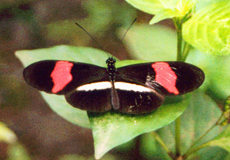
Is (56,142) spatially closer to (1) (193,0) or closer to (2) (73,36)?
(2) (73,36)

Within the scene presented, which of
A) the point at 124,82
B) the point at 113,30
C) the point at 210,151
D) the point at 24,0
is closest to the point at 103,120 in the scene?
the point at 124,82

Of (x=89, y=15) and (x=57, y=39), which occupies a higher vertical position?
(x=89, y=15)

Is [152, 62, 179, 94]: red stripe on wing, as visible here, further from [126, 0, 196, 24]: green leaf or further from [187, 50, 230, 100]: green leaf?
[187, 50, 230, 100]: green leaf

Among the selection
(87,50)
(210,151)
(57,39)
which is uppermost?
(87,50)

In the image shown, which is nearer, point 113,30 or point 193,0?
point 193,0

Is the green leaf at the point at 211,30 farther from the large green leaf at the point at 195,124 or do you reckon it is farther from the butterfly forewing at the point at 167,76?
the large green leaf at the point at 195,124

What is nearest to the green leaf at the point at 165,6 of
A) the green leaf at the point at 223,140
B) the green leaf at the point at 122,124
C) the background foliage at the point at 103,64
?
the background foliage at the point at 103,64

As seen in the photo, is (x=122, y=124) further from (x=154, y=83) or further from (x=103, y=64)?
(x=103, y=64)

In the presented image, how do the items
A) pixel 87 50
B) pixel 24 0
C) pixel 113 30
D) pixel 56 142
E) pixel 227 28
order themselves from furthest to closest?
1. pixel 24 0
2. pixel 113 30
3. pixel 56 142
4. pixel 87 50
5. pixel 227 28
